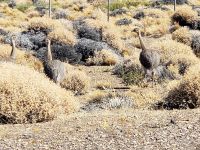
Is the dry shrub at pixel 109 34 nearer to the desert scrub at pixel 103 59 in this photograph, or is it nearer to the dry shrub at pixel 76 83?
the desert scrub at pixel 103 59

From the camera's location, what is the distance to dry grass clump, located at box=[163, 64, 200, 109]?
12039mm

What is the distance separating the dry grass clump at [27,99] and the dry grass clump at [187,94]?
225 cm

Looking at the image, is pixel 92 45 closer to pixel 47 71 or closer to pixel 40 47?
pixel 40 47

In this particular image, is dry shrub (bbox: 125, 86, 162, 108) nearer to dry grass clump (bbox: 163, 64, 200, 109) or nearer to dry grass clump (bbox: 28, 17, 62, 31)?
dry grass clump (bbox: 163, 64, 200, 109)

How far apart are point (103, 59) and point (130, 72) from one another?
3734 millimetres

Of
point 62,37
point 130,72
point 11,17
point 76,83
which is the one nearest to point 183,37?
point 62,37

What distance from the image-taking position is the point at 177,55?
67.3 feet

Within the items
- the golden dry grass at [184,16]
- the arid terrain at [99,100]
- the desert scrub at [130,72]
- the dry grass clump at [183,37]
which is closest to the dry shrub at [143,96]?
the arid terrain at [99,100]

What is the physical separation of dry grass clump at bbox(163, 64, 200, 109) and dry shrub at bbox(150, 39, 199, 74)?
644 centimetres

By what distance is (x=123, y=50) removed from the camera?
2538cm

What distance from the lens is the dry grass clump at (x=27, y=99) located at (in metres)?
10.9

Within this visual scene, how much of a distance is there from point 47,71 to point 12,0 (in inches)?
1642

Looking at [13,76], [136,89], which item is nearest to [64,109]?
[13,76]

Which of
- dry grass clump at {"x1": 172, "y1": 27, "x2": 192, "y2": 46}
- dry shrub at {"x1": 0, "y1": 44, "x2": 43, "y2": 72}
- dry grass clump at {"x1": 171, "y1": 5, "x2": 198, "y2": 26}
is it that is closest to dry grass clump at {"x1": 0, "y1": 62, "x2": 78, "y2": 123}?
dry shrub at {"x1": 0, "y1": 44, "x2": 43, "y2": 72}
